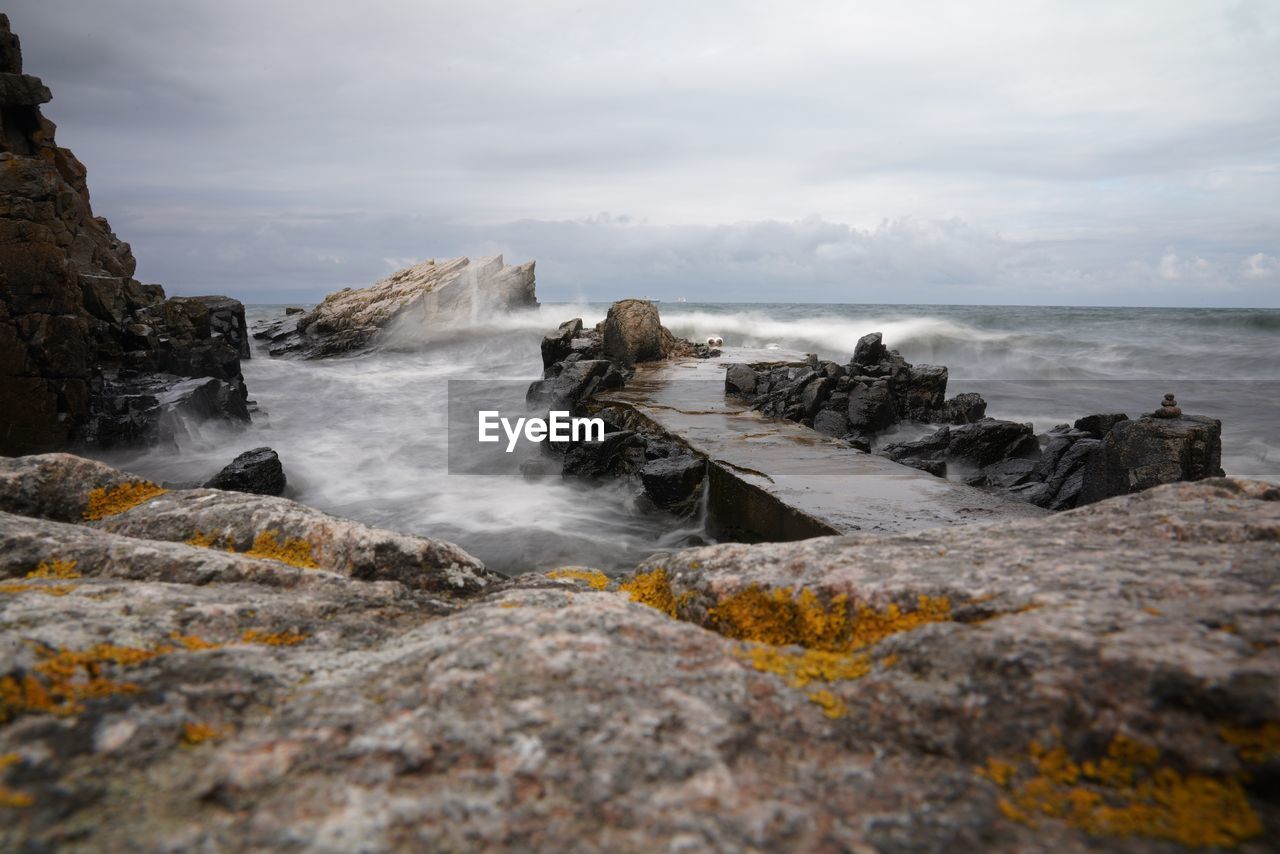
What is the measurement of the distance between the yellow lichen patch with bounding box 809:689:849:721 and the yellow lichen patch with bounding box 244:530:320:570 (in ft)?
7.37

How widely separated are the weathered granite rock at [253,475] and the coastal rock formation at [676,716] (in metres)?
7.11

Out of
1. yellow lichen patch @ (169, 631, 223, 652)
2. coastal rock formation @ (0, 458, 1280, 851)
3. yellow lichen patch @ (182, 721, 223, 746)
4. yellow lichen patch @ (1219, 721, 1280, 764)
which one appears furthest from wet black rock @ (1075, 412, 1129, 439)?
yellow lichen patch @ (182, 721, 223, 746)

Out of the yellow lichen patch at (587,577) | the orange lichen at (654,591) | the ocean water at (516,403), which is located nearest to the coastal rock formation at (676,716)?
the orange lichen at (654,591)

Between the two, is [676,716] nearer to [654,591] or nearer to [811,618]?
[811,618]

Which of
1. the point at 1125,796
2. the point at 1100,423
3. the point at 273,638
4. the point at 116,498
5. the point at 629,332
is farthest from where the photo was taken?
the point at 629,332

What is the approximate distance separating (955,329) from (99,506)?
37.2m

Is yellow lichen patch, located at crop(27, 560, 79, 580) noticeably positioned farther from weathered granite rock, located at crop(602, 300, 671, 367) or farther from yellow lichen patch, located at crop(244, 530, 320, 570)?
weathered granite rock, located at crop(602, 300, 671, 367)

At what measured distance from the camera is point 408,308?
31594 mm

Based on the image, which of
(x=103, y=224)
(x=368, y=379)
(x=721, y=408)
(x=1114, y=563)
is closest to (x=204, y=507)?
(x=1114, y=563)

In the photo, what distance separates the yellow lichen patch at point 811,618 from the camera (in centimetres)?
200

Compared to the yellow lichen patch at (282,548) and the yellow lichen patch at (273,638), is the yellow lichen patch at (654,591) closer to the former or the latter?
the yellow lichen patch at (273,638)

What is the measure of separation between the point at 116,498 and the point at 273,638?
7.60 ft

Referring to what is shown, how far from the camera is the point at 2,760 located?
1.22 m

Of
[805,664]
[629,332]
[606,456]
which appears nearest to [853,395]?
[606,456]
